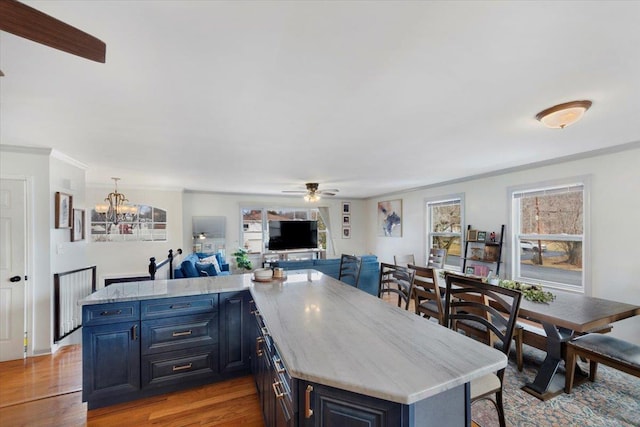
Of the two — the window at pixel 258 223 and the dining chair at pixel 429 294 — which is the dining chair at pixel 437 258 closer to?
the dining chair at pixel 429 294

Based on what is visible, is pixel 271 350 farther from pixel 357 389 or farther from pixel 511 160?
pixel 511 160

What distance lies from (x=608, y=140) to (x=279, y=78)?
3464 mm

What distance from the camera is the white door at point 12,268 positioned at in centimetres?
306

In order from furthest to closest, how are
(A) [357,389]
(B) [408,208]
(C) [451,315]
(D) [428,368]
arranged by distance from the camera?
(B) [408,208] → (C) [451,315] → (D) [428,368] → (A) [357,389]

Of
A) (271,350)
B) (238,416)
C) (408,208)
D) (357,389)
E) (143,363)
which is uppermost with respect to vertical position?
(408,208)

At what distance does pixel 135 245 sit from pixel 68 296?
2363 millimetres

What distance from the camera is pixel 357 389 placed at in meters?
0.98

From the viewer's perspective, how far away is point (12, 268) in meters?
3.11

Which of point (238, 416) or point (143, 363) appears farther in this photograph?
point (143, 363)

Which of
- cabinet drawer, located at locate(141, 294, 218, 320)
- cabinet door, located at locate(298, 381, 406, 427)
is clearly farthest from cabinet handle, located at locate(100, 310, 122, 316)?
cabinet door, located at locate(298, 381, 406, 427)

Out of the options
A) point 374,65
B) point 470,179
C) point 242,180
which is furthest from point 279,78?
point 470,179

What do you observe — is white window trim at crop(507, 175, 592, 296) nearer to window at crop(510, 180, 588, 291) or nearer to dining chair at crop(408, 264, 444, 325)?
window at crop(510, 180, 588, 291)

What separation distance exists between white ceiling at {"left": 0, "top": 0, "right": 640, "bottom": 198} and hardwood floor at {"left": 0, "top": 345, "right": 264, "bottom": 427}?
7.58ft

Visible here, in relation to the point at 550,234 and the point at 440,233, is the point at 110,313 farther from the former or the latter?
the point at 440,233
